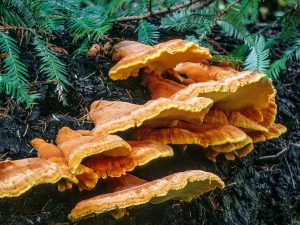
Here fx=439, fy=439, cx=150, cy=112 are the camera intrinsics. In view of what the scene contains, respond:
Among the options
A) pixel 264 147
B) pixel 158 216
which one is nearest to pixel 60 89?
pixel 158 216

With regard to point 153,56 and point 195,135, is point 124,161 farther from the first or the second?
point 153,56

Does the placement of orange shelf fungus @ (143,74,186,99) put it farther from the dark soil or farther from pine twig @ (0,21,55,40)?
pine twig @ (0,21,55,40)

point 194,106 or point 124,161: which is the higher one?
point 194,106

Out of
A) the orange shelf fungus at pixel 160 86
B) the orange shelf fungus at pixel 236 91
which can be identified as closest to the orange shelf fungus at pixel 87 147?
the orange shelf fungus at pixel 236 91

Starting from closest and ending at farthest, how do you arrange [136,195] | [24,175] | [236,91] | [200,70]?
1. [24,175]
2. [136,195]
3. [236,91]
4. [200,70]

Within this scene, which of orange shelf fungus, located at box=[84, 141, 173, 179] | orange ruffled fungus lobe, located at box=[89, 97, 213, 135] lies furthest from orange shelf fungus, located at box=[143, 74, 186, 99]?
orange shelf fungus, located at box=[84, 141, 173, 179]

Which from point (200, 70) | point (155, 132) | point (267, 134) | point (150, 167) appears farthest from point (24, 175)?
point (267, 134)
